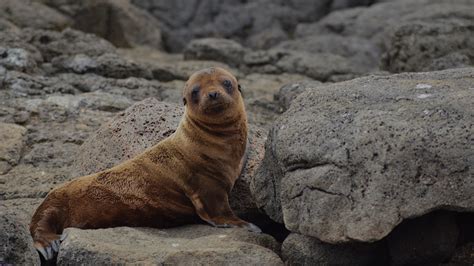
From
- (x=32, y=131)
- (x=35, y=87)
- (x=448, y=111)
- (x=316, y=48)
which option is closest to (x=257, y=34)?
(x=316, y=48)

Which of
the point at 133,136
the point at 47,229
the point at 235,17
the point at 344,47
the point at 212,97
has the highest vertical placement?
the point at 212,97

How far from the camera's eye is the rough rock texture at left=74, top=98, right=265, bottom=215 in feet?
24.7

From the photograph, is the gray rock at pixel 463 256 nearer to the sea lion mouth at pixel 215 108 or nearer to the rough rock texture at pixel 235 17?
the sea lion mouth at pixel 215 108

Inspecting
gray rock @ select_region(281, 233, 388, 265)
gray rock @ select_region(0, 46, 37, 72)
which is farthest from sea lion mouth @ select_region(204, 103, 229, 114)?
gray rock @ select_region(0, 46, 37, 72)

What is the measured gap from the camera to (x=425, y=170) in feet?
17.2

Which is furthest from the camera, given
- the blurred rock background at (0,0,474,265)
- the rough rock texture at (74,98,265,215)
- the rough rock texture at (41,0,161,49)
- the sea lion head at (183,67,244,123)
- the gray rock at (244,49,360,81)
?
the rough rock texture at (41,0,161,49)

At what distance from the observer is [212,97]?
254 inches

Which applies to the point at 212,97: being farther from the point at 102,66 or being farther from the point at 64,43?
the point at 64,43

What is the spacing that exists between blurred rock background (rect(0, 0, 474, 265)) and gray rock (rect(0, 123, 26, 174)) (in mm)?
20

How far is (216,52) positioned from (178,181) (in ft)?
23.0

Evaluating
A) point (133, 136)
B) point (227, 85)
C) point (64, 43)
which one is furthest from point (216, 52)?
point (227, 85)

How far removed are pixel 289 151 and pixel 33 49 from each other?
6.65m

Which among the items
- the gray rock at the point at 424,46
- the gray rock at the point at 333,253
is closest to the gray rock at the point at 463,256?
the gray rock at the point at 333,253

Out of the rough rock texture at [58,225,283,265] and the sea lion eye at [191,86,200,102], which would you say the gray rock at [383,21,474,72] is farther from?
the rough rock texture at [58,225,283,265]
